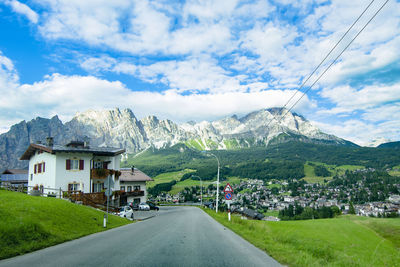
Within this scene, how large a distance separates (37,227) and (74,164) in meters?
29.0

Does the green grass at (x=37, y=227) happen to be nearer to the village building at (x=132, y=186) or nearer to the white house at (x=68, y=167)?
the white house at (x=68, y=167)

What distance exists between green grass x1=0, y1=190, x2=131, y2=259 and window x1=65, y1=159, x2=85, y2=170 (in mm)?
20951

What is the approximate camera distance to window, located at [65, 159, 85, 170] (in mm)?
38125

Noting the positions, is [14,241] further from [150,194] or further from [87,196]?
[150,194]

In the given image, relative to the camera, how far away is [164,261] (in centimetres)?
802

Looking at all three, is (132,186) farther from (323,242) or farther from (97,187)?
(323,242)

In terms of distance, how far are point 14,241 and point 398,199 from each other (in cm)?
17163

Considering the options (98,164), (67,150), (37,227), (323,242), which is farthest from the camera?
(98,164)

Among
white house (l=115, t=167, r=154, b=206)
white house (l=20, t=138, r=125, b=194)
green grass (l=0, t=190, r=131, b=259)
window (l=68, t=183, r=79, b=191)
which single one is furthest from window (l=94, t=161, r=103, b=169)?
green grass (l=0, t=190, r=131, b=259)

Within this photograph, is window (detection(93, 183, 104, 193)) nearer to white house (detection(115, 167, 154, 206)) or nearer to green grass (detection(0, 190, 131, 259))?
white house (detection(115, 167, 154, 206))

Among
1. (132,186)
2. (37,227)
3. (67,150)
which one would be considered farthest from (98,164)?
(37,227)

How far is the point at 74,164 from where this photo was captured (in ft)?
128

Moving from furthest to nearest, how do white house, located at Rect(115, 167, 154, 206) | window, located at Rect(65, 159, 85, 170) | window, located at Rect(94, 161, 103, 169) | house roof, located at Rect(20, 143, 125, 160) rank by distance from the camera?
1. white house, located at Rect(115, 167, 154, 206)
2. window, located at Rect(94, 161, 103, 169)
3. window, located at Rect(65, 159, 85, 170)
4. house roof, located at Rect(20, 143, 125, 160)

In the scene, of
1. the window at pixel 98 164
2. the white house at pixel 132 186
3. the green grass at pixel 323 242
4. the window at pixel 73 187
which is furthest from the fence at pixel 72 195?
the white house at pixel 132 186
